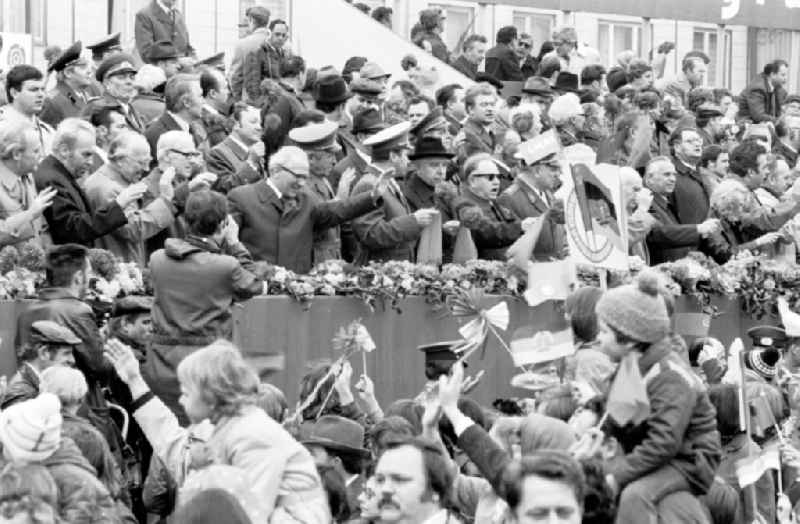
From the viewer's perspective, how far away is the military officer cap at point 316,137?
1731 cm

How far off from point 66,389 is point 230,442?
217 cm

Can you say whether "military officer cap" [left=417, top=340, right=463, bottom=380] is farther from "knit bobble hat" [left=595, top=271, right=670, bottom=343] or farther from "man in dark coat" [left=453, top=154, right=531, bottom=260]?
"man in dark coat" [left=453, top=154, right=531, bottom=260]

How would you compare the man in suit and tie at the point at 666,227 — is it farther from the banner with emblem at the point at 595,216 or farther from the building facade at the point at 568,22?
the building facade at the point at 568,22

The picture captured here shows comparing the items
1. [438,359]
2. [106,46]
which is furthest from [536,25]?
[438,359]

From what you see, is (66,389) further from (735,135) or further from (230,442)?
(735,135)

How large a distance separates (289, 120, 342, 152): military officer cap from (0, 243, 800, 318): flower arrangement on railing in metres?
1.55

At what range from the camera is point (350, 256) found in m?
17.2

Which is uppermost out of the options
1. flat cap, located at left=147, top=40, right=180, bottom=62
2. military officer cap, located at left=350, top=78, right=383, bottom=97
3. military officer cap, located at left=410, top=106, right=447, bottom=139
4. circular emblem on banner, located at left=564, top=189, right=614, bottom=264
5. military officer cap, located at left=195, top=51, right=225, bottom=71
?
flat cap, located at left=147, top=40, right=180, bottom=62

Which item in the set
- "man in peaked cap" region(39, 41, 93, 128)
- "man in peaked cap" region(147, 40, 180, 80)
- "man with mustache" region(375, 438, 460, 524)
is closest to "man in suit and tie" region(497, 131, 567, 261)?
"man in peaked cap" region(39, 41, 93, 128)

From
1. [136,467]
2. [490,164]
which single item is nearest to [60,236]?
[136,467]

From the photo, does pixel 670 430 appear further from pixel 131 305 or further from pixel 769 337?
pixel 769 337

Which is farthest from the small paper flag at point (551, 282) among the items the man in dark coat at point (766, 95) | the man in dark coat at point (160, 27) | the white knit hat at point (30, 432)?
the man in dark coat at point (766, 95)

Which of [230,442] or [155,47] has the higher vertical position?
[155,47]

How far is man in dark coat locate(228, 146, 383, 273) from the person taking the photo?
52.1 feet
